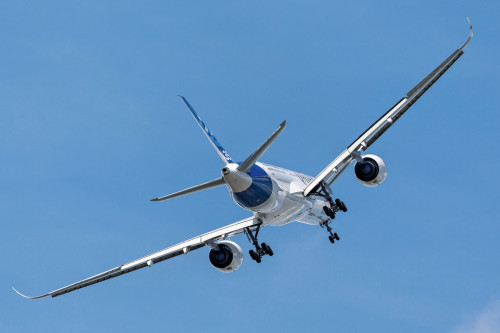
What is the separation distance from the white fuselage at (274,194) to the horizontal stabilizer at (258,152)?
→ 471 mm

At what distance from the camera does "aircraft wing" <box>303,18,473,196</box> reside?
192 feet

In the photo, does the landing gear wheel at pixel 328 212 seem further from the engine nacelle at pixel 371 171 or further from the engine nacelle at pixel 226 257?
the engine nacelle at pixel 226 257

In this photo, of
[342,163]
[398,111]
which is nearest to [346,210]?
[342,163]

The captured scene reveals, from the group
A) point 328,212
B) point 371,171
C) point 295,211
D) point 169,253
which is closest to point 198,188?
point 295,211

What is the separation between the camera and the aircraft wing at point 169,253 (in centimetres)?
6425

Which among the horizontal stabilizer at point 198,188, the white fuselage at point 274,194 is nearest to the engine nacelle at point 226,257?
the white fuselage at point 274,194

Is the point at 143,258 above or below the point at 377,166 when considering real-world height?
above

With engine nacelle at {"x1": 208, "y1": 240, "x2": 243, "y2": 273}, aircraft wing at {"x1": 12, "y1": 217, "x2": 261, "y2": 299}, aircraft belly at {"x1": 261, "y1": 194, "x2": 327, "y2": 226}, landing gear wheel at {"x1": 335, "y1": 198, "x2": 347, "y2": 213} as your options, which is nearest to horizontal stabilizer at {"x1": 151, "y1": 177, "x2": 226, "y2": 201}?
aircraft belly at {"x1": 261, "y1": 194, "x2": 327, "y2": 226}

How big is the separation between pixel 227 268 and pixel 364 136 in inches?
544

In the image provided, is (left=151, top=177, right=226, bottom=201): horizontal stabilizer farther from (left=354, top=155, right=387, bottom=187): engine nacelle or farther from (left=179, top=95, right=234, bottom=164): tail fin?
(left=354, top=155, right=387, bottom=187): engine nacelle

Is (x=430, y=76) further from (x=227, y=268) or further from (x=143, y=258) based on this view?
(x=143, y=258)

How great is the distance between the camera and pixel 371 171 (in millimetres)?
61250

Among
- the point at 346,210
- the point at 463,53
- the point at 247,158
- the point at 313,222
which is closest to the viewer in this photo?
the point at 247,158

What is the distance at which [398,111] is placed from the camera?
194 ft
